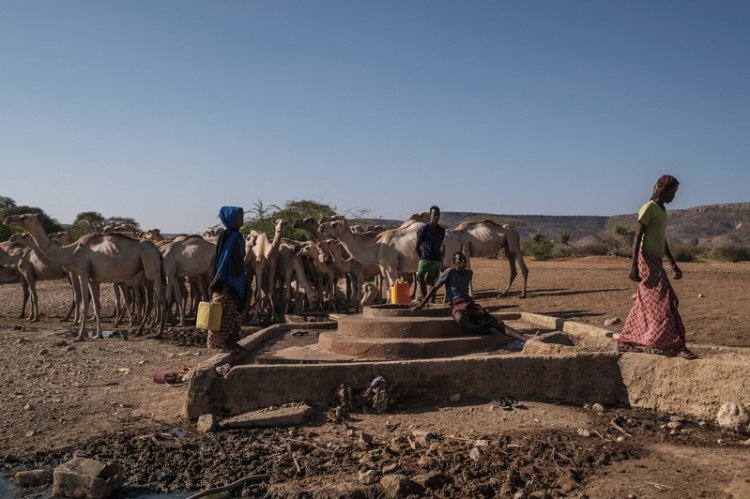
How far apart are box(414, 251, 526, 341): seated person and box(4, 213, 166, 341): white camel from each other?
7.02m

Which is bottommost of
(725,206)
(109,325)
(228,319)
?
(109,325)

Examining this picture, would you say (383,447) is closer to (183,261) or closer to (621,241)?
(183,261)

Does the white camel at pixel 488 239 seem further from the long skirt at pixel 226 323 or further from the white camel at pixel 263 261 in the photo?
the long skirt at pixel 226 323

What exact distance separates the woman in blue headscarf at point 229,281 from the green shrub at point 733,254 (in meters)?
32.3

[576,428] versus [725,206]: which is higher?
[725,206]

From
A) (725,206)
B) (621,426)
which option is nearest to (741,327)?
(621,426)

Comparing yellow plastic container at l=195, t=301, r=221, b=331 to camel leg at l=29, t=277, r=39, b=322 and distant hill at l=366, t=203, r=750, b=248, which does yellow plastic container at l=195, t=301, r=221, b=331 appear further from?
distant hill at l=366, t=203, r=750, b=248

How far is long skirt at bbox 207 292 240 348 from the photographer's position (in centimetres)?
871

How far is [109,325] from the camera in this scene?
16.1m

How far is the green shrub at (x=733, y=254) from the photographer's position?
114 feet

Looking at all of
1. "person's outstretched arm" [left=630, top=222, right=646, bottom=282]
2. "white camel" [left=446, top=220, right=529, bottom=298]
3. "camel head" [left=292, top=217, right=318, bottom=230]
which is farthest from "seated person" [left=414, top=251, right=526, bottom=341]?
"white camel" [left=446, top=220, right=529, bottom=298]

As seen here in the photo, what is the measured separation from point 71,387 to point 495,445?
5655mm

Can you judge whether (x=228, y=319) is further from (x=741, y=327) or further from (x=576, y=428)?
(x=741, y=327)

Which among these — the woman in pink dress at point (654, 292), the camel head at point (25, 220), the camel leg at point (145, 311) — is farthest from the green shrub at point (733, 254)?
the camel head at point (25, 220)
